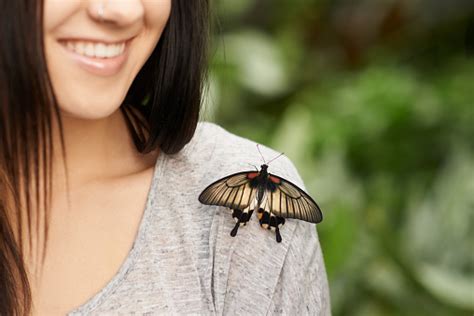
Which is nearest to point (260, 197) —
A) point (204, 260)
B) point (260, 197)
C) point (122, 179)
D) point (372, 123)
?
point (260, 197)

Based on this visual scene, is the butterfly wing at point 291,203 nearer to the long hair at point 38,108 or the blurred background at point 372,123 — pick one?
the long hair at point 38,108

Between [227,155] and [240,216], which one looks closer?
[240,216]

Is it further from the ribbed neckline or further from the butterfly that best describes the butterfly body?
the ribbed neckline

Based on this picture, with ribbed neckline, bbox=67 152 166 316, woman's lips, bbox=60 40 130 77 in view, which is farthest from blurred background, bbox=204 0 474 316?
woman's lips, bbox=60 40 130 77

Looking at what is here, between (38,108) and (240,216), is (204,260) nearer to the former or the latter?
(240,216)

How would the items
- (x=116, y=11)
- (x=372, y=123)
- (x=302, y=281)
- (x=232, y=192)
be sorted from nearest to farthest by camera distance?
(x=116, y=11) < (x=232, y=192) < (x=302, y=281) < (x=372, y=123)

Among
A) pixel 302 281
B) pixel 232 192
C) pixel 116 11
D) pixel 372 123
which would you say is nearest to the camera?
pixel 116 11

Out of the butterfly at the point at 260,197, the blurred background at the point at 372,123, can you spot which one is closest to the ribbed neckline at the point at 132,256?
the butterfly at the point at 260,197

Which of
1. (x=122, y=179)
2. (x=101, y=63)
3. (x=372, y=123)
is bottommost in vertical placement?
(x=122, y=179)
